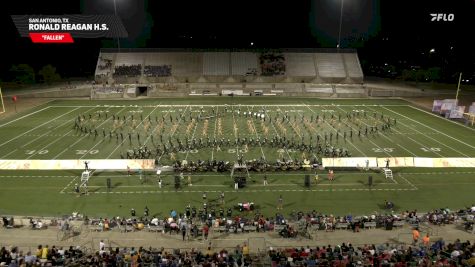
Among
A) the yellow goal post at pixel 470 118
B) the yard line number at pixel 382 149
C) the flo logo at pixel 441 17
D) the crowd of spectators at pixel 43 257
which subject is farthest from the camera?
the yellow goal post at pixel 470 118

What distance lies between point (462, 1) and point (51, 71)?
220 feet

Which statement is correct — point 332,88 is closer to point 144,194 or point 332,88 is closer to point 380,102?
point 380,102

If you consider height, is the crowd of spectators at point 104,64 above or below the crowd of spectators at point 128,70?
above

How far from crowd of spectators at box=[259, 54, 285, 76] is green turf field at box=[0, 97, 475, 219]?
1581cm

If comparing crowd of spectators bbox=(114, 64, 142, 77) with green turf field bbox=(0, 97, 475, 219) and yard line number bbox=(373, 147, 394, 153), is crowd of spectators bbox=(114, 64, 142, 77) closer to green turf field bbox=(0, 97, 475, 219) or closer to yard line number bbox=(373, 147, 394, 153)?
green turf field bbox=(0, 97, 475, 219)

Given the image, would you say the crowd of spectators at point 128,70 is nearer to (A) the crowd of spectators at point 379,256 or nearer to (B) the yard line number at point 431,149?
(B) the yard line number at point 431,149

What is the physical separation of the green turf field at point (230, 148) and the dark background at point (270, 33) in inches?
1109

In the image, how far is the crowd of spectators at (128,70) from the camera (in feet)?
235

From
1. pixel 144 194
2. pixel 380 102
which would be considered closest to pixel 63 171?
pixel 144 194

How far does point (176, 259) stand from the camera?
51.2 feet

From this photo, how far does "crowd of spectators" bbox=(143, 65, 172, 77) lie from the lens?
7212 cm
